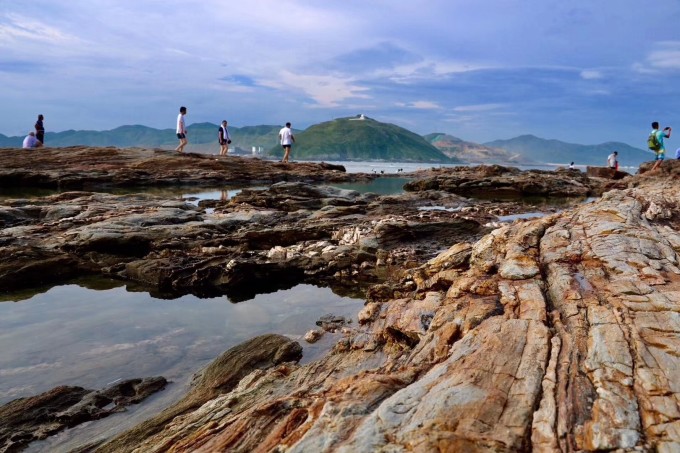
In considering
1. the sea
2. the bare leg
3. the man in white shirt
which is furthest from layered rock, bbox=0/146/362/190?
the sea

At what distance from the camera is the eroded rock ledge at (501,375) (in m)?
4.66

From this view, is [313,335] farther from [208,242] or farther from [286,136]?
[286,136]

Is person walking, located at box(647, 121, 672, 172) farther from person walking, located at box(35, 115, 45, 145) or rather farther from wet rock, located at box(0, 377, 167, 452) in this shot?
person walking, located at box(35, 115, 45, 145)

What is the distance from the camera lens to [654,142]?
3809 cm

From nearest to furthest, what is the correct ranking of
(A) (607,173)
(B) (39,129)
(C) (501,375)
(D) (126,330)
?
(C) (501,375), (D) (126,330), (B) (39,129), (A) (607,173)

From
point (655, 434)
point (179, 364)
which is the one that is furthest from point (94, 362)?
point (655, 434)

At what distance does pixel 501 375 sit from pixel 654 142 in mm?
41832

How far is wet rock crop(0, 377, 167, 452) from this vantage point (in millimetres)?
7250

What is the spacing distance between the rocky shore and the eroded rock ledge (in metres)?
0.02

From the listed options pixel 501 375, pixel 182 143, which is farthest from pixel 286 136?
pixel 501 375

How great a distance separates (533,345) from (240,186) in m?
42.2

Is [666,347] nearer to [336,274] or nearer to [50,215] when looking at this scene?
[336,274]

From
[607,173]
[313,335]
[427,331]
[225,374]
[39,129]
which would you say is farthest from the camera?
[607,173]

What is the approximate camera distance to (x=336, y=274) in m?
16.5
